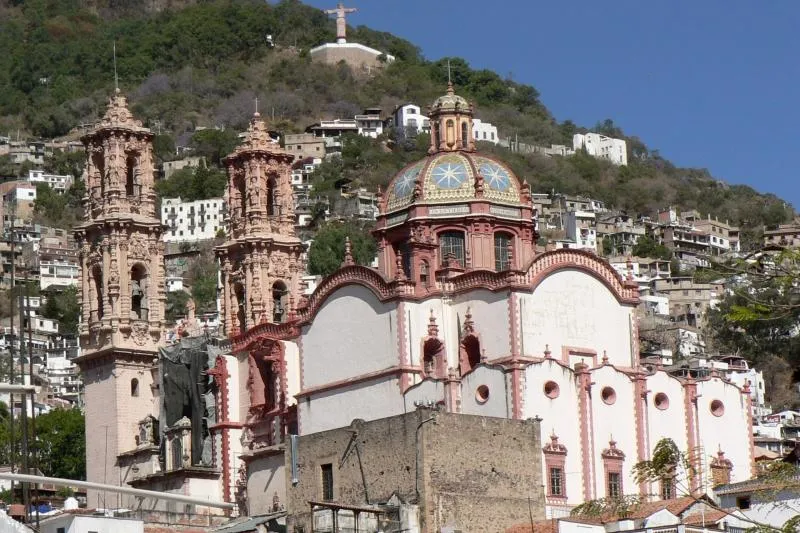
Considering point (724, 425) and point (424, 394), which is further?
point (724, 425)

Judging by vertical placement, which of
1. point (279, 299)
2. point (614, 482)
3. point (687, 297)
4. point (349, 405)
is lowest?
point (614, 482)

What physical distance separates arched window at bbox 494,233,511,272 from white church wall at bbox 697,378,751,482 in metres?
7.70

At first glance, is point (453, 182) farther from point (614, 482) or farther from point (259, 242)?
point (259, 242)

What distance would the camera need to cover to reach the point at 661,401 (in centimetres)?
7150

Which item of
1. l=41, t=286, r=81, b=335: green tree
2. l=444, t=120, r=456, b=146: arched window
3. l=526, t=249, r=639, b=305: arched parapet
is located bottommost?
l=526, t=249, r=639, b=305: arched parapet

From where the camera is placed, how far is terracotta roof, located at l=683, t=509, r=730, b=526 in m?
55.3

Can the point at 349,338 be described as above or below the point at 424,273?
below

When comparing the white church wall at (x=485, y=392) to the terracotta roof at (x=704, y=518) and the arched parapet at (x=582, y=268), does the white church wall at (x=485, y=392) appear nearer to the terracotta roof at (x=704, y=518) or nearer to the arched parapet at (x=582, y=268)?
the arched parapet at (x=582, y=268)

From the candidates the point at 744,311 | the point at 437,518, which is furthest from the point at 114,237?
the point at 744,311

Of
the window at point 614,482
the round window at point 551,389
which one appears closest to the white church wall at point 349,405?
the round window at point 551,389

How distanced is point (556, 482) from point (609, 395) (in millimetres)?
4390

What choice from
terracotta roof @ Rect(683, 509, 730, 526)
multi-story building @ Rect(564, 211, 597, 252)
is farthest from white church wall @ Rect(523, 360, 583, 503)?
multi-story building @ Rect(564, 211, 597, 252)

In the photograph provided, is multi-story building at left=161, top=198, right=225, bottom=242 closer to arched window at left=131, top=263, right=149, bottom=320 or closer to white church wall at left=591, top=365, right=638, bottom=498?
arched window at left=131, top=263, right=149, bottom=320

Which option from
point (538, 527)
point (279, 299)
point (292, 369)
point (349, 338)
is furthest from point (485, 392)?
point (279, 299)
